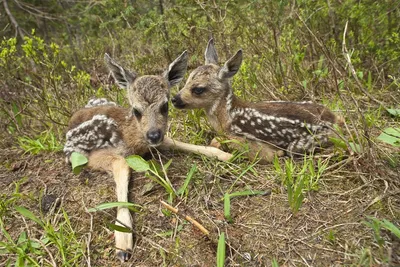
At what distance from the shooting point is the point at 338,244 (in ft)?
8.11

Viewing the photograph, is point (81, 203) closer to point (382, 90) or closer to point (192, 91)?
point (192, 91)

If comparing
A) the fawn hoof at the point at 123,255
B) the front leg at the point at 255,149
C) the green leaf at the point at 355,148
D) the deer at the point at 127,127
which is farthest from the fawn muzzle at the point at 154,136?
the green leaf at the point at 355,148

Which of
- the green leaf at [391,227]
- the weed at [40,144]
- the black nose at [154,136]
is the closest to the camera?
the green leaf at [391,227]

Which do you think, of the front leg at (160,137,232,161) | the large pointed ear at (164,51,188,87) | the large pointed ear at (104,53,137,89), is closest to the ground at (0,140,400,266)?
the front leg at (160,137,232,161)

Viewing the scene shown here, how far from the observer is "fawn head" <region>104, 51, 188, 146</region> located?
11.7 ft

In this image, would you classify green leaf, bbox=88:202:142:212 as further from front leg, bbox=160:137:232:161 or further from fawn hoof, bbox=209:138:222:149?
fawn hoof, bbox=209:138:222:149

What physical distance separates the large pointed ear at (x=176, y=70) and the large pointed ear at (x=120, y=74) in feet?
1.46

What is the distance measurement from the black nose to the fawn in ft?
2.53

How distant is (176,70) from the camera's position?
13.5 ft

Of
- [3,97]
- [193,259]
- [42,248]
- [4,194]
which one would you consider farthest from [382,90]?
[3,97]

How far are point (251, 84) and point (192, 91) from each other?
1.47 metres

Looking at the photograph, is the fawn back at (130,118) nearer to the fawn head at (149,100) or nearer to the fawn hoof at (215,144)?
the fawn head at (149,100)

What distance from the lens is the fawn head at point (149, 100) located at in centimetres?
356

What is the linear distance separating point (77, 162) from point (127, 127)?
0.74 m
